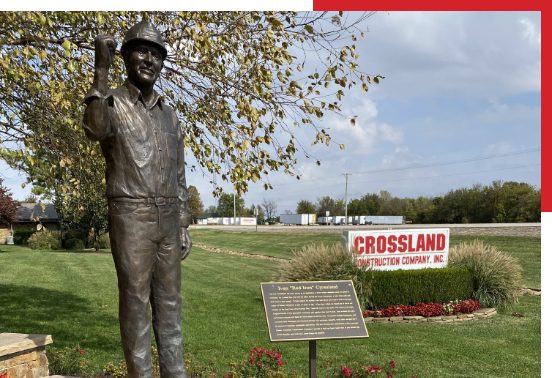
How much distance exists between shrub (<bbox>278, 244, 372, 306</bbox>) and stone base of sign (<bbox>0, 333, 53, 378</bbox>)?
748cm

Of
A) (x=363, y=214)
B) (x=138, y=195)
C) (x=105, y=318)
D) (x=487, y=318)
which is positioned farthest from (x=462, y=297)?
(x=363, y=214)

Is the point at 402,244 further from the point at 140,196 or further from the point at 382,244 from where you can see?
the point at 140,196

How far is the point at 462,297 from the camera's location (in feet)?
46.6

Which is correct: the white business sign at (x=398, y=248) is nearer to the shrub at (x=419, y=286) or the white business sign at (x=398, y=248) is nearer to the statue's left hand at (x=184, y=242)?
the shrub at (x=419, y=286)

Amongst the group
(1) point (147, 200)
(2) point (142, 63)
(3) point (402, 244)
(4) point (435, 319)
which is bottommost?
(4) point (435, 319)

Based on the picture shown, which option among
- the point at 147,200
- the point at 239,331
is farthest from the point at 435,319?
the point at 147,200

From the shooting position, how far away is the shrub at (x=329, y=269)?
1299 cm

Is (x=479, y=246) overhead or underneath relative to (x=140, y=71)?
underneath

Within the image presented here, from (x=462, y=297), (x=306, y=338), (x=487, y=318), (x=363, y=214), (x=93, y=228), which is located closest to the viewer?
(x=306, y=338)

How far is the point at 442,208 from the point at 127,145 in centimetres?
6132

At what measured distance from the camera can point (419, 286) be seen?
13625 mm

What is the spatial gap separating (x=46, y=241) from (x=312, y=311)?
3502cm

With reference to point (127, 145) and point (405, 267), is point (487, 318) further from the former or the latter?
point (127, 145)

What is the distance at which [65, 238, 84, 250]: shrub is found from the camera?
3638 cm
